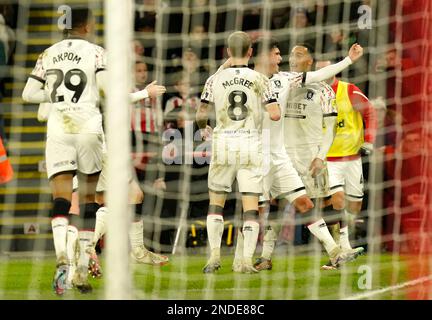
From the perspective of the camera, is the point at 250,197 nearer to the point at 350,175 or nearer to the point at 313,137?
the point at 313,137

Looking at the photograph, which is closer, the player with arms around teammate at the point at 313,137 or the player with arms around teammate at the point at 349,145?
the player with arms around teammate at the point at 313,137

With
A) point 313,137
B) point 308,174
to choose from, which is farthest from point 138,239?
point 313,137

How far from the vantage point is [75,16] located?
25.8 feet

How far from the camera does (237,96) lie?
866 cm

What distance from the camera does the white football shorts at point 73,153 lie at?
7.87m

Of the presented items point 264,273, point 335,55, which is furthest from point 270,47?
point 264,273

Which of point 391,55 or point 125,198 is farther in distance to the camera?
point 391,55

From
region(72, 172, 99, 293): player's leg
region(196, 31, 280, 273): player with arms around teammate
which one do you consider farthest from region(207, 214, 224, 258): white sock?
region(72, 172, 99, 293): player's leg

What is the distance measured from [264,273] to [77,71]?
2.28 meters

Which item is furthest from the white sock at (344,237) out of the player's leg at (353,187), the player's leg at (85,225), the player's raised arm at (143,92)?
the player's raised arm at (143,92)

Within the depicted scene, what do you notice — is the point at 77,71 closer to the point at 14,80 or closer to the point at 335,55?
the point at 335,55

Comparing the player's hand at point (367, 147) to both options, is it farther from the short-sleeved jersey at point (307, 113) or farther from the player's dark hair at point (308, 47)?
the player's dark hair at point (308, 47)

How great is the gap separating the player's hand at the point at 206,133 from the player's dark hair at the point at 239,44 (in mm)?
611
